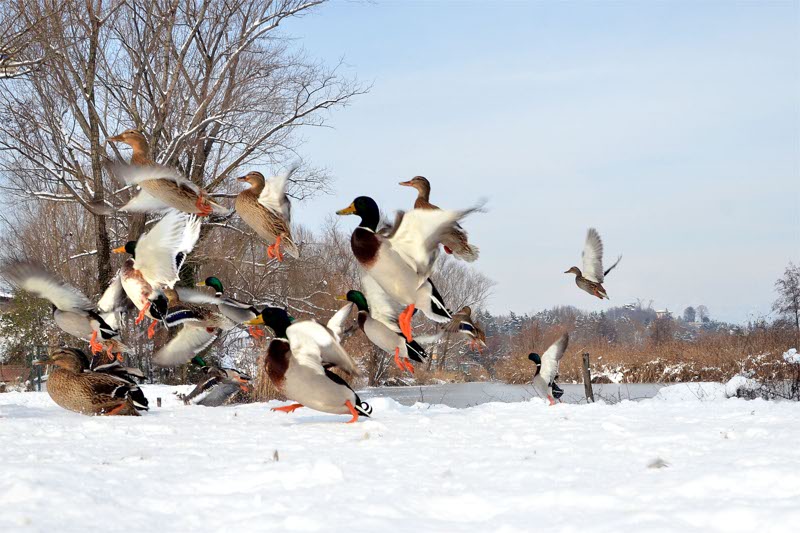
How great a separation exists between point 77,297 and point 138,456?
151 inches

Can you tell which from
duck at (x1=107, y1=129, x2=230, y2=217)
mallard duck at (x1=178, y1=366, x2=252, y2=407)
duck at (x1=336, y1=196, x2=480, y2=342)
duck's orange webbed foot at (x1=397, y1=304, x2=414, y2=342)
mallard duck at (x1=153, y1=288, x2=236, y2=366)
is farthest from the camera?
mallard duck at (x1=178, y1=366, x2=252, y2=407)

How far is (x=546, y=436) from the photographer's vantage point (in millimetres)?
5207

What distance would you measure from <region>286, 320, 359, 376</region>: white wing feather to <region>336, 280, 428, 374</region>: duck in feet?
2.93

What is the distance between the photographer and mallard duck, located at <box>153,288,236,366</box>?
7.93 metres

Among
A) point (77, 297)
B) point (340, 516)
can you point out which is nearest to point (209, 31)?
point (77, 297)

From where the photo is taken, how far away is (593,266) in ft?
37.3

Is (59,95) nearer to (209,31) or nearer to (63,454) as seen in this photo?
(209,31)

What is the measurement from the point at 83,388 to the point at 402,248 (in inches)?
138

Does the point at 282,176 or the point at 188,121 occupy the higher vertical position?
the point at 188,121

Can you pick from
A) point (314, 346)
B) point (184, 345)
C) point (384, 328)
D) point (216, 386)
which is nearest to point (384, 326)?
point (384, 328)

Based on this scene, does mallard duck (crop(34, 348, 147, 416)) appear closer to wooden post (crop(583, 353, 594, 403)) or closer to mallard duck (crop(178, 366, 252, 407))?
mallard duck (crop(178, 366, 252, 407))

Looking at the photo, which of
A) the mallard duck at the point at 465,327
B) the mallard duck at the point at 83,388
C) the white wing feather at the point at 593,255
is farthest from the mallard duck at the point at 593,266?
the mallard duck at the point at 83,388

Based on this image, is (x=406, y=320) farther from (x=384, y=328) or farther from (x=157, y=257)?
(x=157, y=257)

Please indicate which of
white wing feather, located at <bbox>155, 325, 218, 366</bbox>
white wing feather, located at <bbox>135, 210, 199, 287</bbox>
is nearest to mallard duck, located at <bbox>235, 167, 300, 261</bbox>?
white wing feather, located at <bbox>135, 210, 199, 287</bbox>
